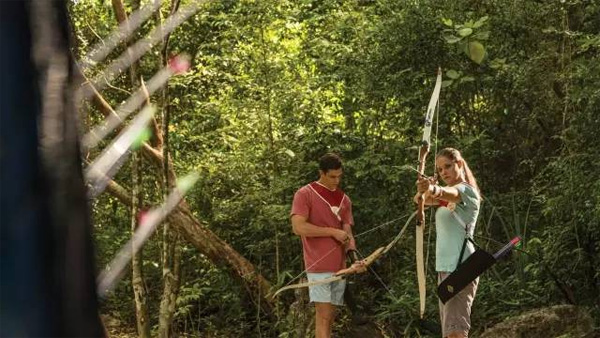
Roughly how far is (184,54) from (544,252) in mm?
5536

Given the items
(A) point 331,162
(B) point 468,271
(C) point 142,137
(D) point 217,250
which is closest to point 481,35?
(A) point 331,162

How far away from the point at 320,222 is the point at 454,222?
134 cm

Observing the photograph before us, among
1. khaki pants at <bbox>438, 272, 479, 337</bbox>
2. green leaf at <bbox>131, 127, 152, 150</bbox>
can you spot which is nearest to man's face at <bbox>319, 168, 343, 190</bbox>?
khaki pants at <bbox>438, 272, 479, 337</bbox>

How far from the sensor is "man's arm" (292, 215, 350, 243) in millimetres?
6562

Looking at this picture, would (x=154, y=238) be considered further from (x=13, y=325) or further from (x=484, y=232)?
(x=13, y=325)

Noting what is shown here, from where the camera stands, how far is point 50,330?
5.09ft

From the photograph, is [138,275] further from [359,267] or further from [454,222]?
[454,222]

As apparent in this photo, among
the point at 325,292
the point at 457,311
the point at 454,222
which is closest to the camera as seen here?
the point at 454,222

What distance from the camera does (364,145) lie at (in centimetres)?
971

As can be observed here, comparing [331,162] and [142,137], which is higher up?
[142,137]

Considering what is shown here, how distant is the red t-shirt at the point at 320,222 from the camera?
662cm

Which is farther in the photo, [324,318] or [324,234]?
[324,318]

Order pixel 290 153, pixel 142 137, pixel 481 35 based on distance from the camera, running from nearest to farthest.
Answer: pixel 481 35
pixel 142 137
pixel 290 153

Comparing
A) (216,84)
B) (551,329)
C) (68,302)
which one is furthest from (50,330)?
(216,84)
